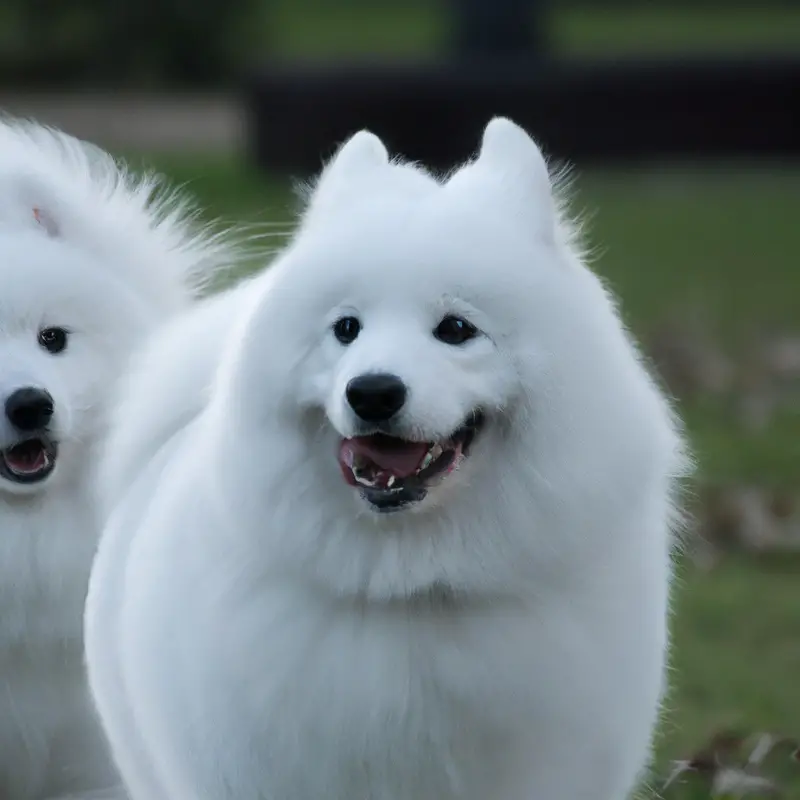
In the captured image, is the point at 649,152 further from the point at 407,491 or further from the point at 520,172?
the point at 407,491

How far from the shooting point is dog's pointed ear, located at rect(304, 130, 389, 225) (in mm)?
3531

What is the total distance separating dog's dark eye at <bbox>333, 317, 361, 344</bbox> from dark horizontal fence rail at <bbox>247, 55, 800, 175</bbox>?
13510 millimetres

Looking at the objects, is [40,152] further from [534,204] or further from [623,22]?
[623,22]

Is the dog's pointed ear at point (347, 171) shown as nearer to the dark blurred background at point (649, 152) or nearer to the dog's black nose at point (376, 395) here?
the dog's black nose at point (376, 395)

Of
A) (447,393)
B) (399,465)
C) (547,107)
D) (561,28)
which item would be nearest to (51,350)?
(399,465)

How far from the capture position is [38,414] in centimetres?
424

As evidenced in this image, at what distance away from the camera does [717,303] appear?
12352mm

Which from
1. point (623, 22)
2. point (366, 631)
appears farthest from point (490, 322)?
point (623, 22)

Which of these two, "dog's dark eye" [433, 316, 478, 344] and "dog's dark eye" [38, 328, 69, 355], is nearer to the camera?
"dog's dark eye" [433, 316, 478, 344]

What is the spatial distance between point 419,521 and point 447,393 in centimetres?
30

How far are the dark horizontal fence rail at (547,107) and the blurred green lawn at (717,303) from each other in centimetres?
38

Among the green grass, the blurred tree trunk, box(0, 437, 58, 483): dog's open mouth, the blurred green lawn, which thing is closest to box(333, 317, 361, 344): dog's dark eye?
box(0, 437, 58, 483): dog's open mouth

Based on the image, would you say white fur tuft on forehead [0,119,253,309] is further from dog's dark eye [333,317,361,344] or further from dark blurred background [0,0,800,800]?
dog's dark eye [333,317,361,344]

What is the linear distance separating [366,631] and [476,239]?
80cm
